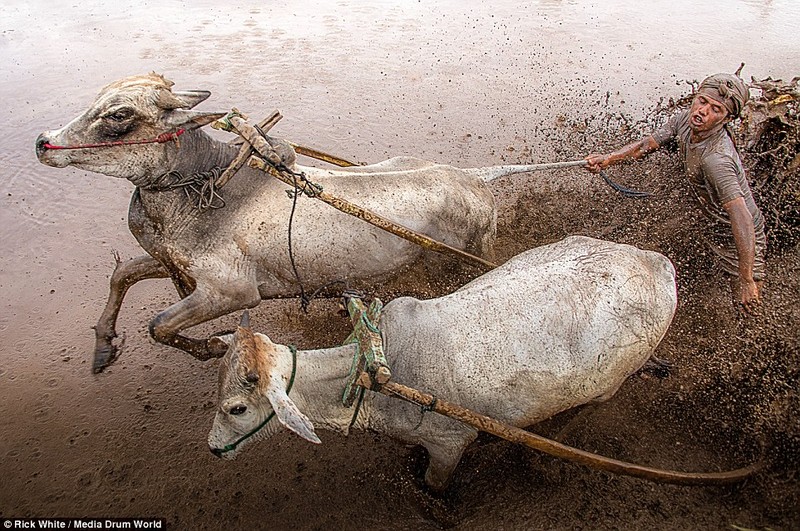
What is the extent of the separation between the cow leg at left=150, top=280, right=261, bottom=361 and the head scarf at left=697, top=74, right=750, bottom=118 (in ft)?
11.9

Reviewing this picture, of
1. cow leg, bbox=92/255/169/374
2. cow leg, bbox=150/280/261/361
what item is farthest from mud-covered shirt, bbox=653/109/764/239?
cow leg, bbox=92/255/169/374

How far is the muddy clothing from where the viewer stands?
415cm

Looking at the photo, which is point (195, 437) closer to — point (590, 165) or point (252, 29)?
point (590, 165)

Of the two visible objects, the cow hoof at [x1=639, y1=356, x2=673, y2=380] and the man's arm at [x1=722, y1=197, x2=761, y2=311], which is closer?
the man's arm at [x1=722, y1=197, x2=761, y2=311]

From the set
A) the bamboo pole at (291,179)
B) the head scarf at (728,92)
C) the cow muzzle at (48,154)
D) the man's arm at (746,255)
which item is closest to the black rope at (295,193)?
the bamboo pole at (291,179)

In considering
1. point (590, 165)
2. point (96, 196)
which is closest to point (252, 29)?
point (96, 196)

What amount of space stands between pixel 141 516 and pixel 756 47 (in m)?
11.9

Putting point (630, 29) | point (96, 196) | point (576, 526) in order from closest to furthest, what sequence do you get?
point (576, 526) < point (96, 196) < point (630, 29)

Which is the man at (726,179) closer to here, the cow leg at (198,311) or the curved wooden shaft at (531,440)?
the curved wooden shaft at (531,440)

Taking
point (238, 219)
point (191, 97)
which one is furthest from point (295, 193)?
point (191, 97)

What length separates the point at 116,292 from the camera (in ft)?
15.4

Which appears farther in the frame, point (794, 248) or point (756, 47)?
point (756, 47)

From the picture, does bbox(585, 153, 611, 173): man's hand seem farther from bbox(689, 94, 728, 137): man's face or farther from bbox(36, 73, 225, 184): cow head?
bbox(36, 73, 225, 184): cow head

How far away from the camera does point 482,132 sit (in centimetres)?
825
